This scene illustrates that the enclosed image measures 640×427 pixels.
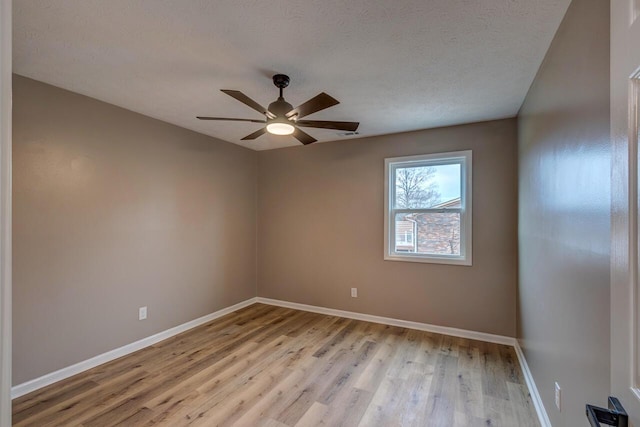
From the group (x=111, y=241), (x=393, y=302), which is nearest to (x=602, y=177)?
(x=393, y=302)

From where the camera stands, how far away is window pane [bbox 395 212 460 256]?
3.56 meters

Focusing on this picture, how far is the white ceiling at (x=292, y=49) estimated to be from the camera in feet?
5.29

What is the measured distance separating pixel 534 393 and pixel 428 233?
1.86 metres

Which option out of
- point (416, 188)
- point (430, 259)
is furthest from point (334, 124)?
point (430, 259)

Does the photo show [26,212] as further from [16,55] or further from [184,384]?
[184,384]

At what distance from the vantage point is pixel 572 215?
1.47 meters

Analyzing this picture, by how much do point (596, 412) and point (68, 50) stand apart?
3.16 metres

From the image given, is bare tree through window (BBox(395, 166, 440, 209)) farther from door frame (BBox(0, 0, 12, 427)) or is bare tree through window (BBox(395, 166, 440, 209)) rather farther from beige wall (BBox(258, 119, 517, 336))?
door frame (BBox(0, 0, 12, 427))

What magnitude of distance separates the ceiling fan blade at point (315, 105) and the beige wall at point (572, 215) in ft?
4.24

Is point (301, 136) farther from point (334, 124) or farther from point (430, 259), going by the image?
A: point (430, 259)

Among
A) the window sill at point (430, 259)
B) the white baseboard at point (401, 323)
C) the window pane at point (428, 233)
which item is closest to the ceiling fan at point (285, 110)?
the window pane at point (428, 233)

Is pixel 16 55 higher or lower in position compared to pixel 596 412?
higher

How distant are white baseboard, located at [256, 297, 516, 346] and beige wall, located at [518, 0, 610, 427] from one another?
102 centimetres

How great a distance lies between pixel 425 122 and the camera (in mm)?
3412
